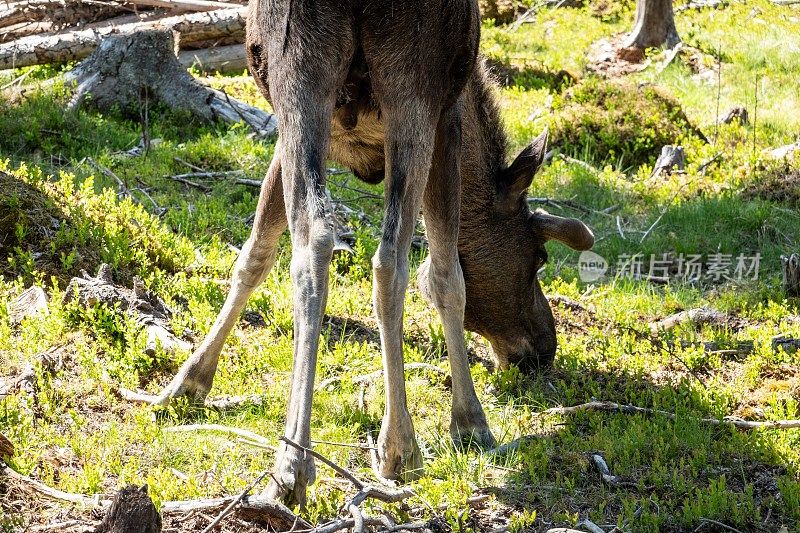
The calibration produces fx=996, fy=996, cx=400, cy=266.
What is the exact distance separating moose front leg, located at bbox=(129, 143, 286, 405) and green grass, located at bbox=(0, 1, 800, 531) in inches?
7.0

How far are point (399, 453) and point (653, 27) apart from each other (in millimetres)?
10947

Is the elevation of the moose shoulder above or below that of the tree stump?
above

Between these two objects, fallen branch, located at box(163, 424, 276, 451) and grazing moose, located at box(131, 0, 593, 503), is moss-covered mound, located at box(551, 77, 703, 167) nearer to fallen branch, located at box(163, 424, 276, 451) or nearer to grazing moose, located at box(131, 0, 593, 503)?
grazing moose, located at box(131, 0, 593, 503)

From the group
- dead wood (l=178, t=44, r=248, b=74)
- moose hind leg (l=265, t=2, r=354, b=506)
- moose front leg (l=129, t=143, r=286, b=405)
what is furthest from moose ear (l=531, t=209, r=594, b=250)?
dead wood (l=178, t=44, r=248, b=74)

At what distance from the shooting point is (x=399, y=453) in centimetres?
487

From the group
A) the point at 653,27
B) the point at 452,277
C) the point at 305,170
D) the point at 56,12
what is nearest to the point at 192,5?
the point at 56,12

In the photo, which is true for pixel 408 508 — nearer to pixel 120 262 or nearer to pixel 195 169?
pixel 120 262

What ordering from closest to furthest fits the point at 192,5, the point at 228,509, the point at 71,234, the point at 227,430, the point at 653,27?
the point at 228,509 < the point at 227,430 < the point at 71,234 < the point at 192,5 < the point at 653,27

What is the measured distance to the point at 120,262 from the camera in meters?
6.89

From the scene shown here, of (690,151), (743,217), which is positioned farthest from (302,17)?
(690,151)

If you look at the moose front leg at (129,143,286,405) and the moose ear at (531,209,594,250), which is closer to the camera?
the moose front leg at (129,143,286,405)

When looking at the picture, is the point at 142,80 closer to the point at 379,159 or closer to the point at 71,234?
the point at 71,234

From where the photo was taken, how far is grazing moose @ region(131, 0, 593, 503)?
14.1 ft

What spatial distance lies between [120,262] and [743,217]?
5.69 metres
